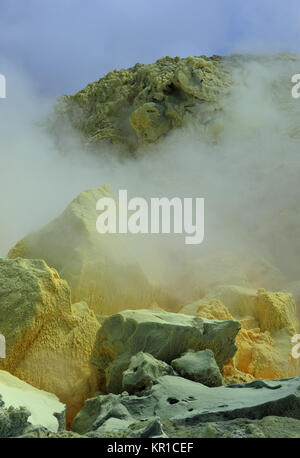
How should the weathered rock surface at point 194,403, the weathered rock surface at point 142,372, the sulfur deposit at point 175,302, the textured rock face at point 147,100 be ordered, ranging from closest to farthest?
the weathered rock surface at point 194,403
the sulfur deposit at point 175,302
the weathered rock surface at point 142,372
the textured rock face at point 147,100

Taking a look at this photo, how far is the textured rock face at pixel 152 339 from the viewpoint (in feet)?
8.98

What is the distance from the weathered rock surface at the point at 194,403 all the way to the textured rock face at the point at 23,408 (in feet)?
0.51

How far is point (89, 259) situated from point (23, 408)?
1791 mm

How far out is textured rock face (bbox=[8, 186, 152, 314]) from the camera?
3.57 metres

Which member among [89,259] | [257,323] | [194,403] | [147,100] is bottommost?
[194,403]

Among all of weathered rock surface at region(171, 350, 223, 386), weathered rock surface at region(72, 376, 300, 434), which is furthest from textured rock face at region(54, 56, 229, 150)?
weathered rock surface at region(72, 376, 300, 434)

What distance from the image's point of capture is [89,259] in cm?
360

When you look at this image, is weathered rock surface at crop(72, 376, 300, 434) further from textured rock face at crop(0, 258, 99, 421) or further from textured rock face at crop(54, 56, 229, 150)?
textured rock face at crop(54, 56, 229, 150)

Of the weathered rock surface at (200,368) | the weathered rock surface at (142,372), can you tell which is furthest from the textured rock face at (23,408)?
the weathered rock surface at (200,368)

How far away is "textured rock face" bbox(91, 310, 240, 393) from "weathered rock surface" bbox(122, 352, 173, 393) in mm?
164

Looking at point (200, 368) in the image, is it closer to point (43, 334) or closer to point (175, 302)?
point (43, 334)

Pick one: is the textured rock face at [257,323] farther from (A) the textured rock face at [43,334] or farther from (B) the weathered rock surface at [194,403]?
(A) the textured rock face at [43,334]

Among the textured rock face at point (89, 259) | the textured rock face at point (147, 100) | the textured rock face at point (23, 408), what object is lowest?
the textured rock face at point (23, 408)

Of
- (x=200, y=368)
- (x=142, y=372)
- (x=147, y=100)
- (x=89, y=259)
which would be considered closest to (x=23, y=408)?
(x=142, y=372)
